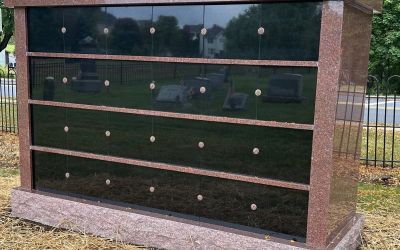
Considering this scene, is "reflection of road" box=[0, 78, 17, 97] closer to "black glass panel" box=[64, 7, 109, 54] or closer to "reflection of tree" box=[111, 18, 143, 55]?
"black glass panel" box=[64, 7, 109, 54]

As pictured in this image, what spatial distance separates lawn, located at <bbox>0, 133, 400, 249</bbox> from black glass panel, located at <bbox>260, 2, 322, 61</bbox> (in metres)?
2.16

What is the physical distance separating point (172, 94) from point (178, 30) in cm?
59

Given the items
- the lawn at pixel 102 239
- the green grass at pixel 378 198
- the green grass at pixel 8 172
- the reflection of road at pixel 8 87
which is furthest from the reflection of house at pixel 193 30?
the reflection of road at pixel 8 87

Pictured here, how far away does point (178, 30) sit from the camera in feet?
14.0

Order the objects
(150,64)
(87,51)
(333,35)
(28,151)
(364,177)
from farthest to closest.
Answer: (364,177)
(28,151)
(87,51)
(150,64)
(333,35)

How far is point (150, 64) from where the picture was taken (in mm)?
4453

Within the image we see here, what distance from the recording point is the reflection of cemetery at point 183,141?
153 inches

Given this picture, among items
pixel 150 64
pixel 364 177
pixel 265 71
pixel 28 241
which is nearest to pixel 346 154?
pixel 265 71

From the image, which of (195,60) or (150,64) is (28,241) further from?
(195,60)

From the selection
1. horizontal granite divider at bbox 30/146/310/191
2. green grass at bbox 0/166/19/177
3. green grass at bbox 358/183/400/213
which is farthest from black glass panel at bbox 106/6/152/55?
green grass at bbox 0/166/19/177

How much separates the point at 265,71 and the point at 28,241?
281 cm

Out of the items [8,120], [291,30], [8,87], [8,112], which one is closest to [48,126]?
[291,30]

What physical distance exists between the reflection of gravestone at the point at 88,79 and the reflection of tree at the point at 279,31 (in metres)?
1.54

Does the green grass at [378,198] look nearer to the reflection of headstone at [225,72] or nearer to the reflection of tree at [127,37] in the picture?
the reflection of headstone at [225,72]
